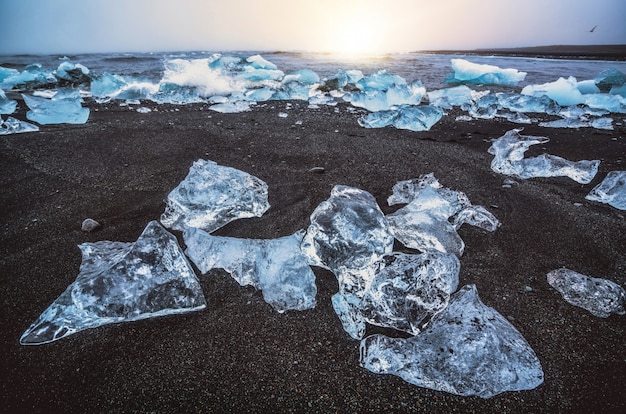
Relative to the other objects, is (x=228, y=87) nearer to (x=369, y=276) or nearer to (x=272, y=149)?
(x=272, y=149)

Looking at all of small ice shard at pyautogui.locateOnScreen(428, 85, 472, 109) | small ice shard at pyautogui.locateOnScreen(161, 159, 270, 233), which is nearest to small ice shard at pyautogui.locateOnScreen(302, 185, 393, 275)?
small ice shard at pyautogui.locateOnScreen(161, 159, 270, 233)

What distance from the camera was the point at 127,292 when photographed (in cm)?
122

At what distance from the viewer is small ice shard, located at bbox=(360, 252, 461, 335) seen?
1197 mm

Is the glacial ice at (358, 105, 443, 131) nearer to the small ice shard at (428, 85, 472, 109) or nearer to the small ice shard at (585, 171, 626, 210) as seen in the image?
the small ice shard at (428, 85, 472, 109)

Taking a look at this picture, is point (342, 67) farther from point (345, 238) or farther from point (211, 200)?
point (345, 238)

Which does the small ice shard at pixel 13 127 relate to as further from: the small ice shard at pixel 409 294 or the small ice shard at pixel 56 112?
the small ice shard at pixel 409 294

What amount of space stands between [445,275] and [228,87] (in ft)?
21.7

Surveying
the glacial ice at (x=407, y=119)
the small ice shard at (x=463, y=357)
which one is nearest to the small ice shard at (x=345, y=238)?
the small ice shard at (x=463, y=357)

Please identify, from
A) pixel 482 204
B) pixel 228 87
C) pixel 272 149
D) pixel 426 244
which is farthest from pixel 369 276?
pixel 228 87

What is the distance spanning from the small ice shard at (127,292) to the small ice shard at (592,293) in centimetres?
162

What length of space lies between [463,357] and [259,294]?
32.8 inches

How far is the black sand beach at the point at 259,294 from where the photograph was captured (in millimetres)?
994

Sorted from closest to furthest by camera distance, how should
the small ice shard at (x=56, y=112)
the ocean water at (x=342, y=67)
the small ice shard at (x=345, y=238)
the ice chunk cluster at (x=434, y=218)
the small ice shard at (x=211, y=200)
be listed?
1. the small ice shard at (x=345, y=238)
2. the ice chunk cluster at (x=434, y=218)
3. the small ice shard at (x=211, y=200)
4. the small ice shard at (x=56, y=112)
5. the ocean water at (x=342, y=67)

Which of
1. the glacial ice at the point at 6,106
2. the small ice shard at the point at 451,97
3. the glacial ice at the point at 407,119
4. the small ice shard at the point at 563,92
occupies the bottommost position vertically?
the glacial ice at the point at 6,106
